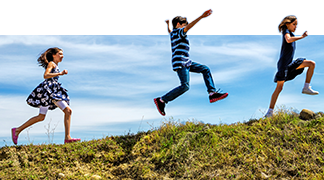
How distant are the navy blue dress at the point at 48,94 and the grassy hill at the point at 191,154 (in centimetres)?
123

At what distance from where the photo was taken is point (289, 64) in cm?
777

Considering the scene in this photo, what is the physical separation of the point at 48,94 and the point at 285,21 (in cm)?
703

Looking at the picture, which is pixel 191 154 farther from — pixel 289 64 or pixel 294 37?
pixel 294 37

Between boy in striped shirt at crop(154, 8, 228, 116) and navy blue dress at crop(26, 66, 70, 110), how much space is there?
2.63 meters

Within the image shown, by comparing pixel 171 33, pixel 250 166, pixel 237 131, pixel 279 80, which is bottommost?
pixel 250 166

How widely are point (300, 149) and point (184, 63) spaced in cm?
344

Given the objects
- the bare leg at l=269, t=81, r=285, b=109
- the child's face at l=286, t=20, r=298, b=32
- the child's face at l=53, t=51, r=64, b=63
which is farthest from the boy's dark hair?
the child's face at l=53, t=51, r=64, b=63

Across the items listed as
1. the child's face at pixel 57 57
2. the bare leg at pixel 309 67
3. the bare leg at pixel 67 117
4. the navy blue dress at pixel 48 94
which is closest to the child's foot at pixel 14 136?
the navy blue dress at pixel 48 94

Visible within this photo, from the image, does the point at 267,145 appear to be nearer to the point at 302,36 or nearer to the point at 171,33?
the point at 302,36

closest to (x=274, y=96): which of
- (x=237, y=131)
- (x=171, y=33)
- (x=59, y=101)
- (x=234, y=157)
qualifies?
(x=237, y=131)

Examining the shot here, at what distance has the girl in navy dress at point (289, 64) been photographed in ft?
25.2

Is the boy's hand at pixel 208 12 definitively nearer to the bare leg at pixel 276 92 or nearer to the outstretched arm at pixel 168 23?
the outstretched arm at pixel 168 23

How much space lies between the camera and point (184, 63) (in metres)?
7.37

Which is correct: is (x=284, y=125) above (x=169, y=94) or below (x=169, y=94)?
below
